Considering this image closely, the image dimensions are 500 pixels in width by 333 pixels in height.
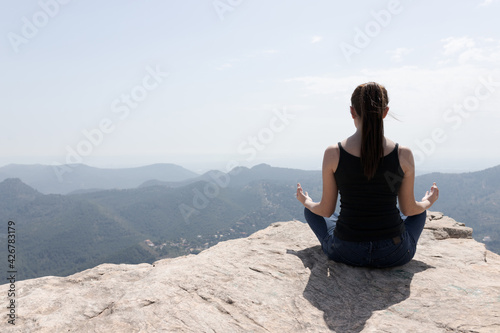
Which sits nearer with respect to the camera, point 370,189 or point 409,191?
point 370,189

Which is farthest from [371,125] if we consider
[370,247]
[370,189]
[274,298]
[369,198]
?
[274,298]

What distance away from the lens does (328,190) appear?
5520 mm

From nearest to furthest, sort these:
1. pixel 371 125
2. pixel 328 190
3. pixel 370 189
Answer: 1. pixel 371 125
2. pixel 370 189
3. pixel 328 190

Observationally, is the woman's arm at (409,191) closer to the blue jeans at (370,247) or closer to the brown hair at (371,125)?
the blue jeans at (370,247)

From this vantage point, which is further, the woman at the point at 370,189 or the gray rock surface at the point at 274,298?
the woman at the point at 370,189

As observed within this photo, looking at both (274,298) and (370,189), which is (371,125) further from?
(274,298)

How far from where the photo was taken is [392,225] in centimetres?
521

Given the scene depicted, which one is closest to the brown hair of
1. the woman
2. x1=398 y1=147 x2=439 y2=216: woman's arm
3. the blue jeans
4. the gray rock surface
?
the woman

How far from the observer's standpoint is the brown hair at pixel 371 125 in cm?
475

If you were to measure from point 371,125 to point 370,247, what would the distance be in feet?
6.82

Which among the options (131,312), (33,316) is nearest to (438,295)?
(131,312)

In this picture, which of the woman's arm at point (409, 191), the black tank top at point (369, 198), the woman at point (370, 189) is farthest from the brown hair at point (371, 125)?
the woman's arm at point (409, 191)

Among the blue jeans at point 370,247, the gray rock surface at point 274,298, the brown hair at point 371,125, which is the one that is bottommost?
the gray rock surface at point 274,298

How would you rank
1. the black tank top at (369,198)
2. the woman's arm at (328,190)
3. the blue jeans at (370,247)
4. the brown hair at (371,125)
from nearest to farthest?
the brown hair at (371,125) → the black tank top at (369,198) → the woman's arm at (328,190) → the blue jeans at (370,247)
